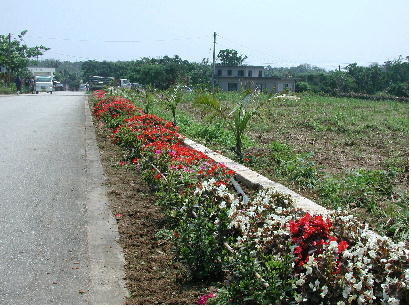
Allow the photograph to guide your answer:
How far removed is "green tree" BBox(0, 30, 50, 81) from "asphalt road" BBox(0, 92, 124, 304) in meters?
48.9

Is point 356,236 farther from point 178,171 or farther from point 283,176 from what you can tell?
point 283,176

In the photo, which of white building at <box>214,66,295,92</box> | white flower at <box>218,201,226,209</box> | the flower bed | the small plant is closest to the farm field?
the small plant

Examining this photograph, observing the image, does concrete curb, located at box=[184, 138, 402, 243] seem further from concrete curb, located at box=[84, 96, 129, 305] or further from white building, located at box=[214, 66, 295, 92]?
white building, located at box=[214, 66, 295, 92]

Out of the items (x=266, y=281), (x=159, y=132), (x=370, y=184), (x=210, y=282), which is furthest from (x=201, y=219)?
(x=159, y=132)

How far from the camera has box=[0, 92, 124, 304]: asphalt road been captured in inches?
166

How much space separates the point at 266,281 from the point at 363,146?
10.2 m

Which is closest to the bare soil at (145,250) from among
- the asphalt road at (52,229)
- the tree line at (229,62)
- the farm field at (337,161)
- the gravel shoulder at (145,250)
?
the gravel shoulder at (145,250)

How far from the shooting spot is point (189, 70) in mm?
86812

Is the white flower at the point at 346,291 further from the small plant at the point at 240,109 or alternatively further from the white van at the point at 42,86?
the white van at the point at 42,86

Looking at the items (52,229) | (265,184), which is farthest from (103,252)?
(265,184)

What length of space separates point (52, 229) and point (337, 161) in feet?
20.5

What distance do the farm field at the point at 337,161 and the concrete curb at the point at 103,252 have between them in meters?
2.58

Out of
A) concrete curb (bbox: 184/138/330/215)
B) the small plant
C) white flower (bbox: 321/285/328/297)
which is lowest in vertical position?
concrete curb (bbox: 184/138/330/215)

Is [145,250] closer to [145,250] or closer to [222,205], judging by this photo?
[145,250]
